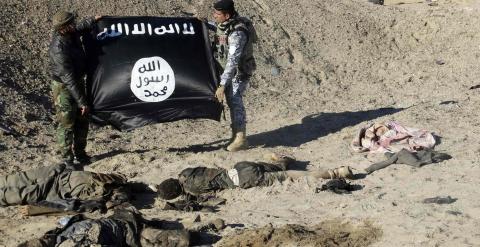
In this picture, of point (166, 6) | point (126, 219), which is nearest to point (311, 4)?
point (166, 6)

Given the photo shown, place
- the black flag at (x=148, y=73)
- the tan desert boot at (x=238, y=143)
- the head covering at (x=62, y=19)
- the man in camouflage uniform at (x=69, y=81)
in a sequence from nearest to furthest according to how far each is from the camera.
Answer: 1. the head covering at (x=62, y=19)
2. the man in camouflage uniform at (x=69, y=81)
3. the black flag at (x=148, y=73)
4. the tan desert boot at (x=238, y=143)

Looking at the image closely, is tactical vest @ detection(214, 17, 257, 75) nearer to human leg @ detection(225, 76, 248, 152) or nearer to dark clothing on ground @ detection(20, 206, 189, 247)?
human leg @ detection(225, 76, 248, 152)

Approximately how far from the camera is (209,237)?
542 cm

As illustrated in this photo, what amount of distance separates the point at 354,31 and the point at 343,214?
7.79 meters

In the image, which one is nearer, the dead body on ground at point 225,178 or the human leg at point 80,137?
the dead body on ground at point 225,178

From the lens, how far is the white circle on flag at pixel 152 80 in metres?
7.34

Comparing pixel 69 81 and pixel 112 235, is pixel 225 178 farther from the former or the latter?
pixel 69 81

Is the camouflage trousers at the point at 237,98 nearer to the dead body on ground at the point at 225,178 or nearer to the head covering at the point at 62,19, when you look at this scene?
the dead body on ground at the point at 225,178

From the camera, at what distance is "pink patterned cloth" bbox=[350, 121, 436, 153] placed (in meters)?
7.50

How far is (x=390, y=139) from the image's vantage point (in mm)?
7637

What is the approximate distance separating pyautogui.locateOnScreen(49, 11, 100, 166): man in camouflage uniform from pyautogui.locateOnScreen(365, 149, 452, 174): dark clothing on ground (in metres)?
3.07

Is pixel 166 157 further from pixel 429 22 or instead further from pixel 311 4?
pixel 429 22

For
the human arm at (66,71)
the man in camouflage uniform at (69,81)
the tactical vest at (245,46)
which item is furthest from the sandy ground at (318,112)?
the tactical vest at (245,46)

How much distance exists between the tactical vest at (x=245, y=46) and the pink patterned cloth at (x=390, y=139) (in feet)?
4.89
